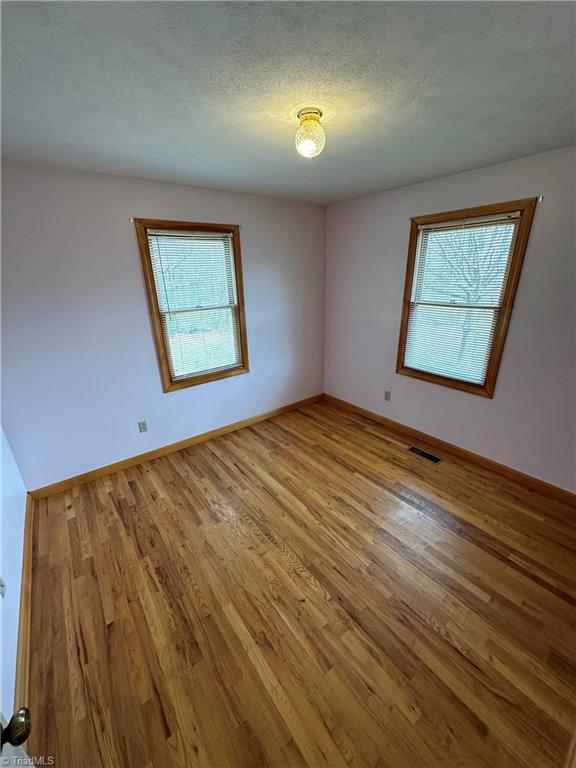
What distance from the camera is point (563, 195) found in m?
1.95

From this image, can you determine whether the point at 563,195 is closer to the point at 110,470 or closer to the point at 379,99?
the point at 379,99

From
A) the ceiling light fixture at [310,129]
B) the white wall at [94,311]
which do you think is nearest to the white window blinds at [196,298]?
the white wall at [94,311]

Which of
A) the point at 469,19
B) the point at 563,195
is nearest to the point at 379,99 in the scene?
the point at 469,19

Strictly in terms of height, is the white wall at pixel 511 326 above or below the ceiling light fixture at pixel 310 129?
below

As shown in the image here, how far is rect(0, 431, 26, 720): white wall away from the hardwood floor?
6.5 inches

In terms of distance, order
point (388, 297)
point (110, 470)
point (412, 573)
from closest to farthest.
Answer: point (412, 573)
point (110, 470)
point (388, 297)

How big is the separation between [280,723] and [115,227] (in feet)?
10.2

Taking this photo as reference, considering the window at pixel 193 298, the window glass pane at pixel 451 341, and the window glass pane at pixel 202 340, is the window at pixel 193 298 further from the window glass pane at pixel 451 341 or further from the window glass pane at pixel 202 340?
the window glass pane at pixel 451 341

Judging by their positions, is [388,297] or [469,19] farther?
[388,297]

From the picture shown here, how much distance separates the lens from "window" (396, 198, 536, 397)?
2.24 m

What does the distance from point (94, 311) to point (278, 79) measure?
2022 mm

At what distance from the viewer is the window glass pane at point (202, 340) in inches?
111

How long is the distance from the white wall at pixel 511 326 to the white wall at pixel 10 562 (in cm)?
321

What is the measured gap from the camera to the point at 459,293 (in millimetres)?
2557
